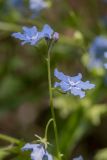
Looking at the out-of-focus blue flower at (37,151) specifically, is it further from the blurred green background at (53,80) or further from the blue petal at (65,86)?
the blurred green background at (53,80)

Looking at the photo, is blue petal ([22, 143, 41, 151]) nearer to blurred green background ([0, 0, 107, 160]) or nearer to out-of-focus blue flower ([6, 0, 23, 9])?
blurred green background ([0, 0, 107, 160])

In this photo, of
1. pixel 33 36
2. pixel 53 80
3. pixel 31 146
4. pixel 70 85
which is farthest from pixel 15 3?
pixel 31 146

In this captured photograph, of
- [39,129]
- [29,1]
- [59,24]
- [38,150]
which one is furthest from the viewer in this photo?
[39,129]

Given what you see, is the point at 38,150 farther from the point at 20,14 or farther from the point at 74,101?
the point at 20,14

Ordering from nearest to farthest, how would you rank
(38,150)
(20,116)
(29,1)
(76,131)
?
(38,150) < (76,131) < (29,1) < (20,116)

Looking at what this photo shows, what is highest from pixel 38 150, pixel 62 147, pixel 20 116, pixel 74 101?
pixel 20 116

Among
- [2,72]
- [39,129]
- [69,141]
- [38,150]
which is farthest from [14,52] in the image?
[38,150]

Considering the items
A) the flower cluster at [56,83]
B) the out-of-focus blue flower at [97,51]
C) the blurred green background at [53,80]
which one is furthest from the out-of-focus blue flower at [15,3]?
the flower cluster at [56,83]

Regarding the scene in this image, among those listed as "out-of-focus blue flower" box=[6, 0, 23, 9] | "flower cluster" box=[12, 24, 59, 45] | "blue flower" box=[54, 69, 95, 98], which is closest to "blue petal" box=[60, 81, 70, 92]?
"blue flower" box=[54, 69, 95, 98]
